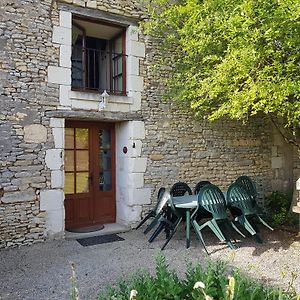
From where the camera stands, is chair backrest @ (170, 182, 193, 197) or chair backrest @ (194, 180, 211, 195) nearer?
chair backrest @ (170, 182, 193, 197)

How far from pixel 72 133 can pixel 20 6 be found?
2142mm

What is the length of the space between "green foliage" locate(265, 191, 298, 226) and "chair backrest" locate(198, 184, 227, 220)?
1926 mm

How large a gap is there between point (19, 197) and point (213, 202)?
2.88 metres

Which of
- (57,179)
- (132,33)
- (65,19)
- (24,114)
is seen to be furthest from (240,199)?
Answer: (65,19)

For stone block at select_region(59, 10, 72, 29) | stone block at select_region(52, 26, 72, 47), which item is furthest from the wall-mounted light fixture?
stone block at select_region(59, 10, 72, 29)

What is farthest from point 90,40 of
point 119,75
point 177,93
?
point 177,93

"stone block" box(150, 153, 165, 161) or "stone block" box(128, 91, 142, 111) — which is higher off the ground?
"stone block" box(128, 91, 142, 111)

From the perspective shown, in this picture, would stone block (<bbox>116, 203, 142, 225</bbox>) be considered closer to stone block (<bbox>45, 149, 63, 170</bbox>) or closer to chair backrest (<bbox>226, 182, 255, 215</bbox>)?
stone block (<bbox>45, 149, 63, 170</bbox>)

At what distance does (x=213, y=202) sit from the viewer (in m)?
4.62

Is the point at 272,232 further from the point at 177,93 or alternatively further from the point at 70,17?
the point at 70,17

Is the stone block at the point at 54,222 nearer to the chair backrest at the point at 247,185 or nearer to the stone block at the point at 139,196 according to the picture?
the stone block at the point at 139,196

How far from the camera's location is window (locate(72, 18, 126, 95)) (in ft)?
18.5

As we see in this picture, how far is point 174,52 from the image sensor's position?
611 centimetres

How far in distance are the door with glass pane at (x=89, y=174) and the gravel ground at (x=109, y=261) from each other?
768 millimetres
